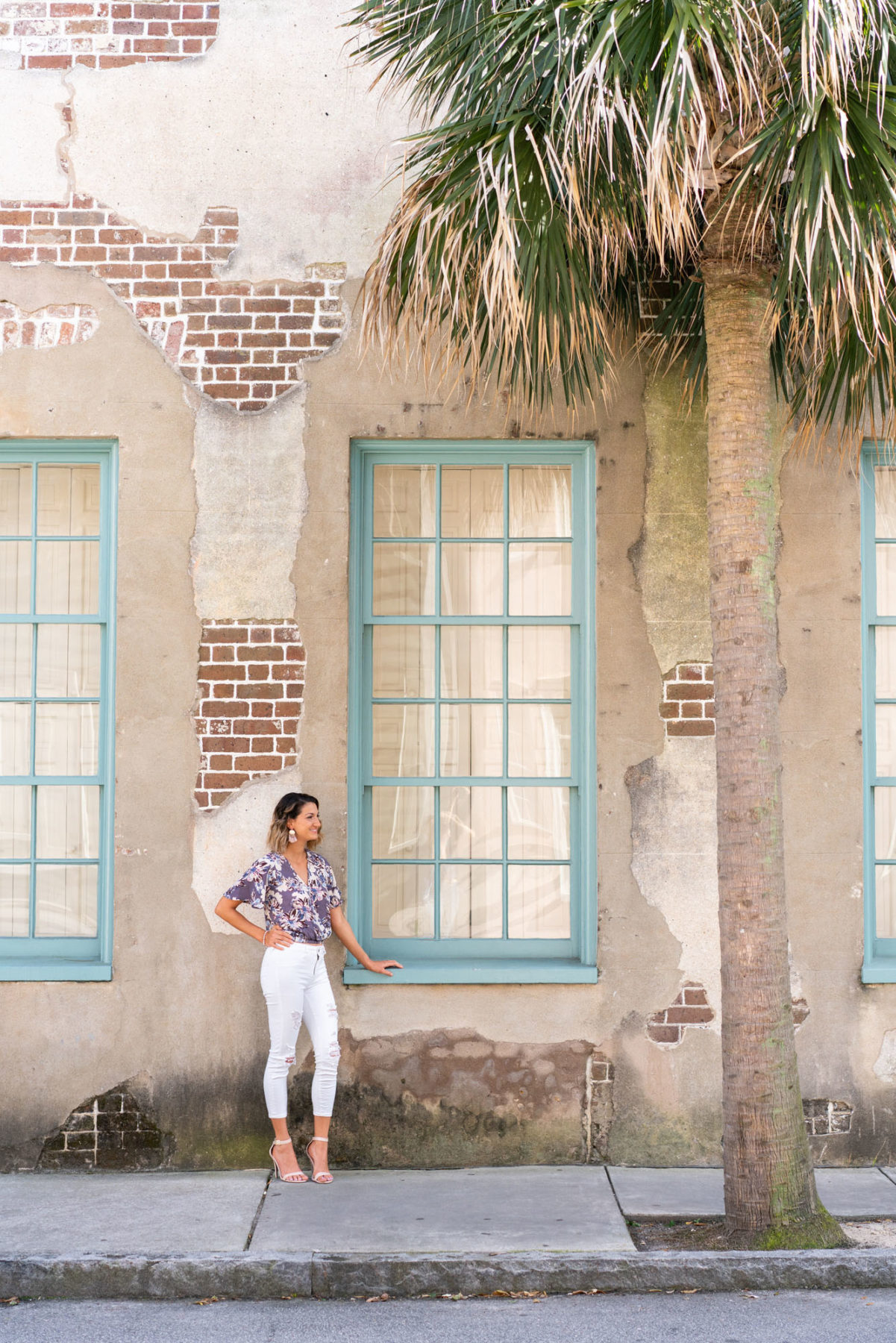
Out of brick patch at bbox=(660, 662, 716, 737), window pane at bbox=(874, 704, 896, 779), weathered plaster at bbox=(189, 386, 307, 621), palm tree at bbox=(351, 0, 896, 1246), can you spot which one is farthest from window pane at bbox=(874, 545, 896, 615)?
weathered plaster at bbox=(189, 386, 307, 621)

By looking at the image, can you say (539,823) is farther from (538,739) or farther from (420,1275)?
(420,1275)

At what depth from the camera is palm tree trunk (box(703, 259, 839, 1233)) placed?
4.68 metres

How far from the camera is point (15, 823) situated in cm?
631

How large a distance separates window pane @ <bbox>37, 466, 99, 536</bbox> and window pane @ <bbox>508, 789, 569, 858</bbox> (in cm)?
265

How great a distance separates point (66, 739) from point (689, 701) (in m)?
3.23

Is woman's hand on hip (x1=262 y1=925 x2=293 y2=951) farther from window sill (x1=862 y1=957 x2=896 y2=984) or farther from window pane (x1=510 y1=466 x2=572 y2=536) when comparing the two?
window sill (x1=862 y1=957 x2=896 y2=984)

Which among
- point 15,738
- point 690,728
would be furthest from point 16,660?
point 690,728

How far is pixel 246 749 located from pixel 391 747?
30.4 inches

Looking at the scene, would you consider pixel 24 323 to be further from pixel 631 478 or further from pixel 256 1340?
pixel 256 1340

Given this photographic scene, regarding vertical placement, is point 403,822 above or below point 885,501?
below

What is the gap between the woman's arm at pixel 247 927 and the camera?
554 centimetres

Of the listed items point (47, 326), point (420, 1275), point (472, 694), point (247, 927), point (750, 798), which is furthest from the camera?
point (472, 694)

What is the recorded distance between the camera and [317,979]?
5621 mm

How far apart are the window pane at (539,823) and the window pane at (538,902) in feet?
0.29
